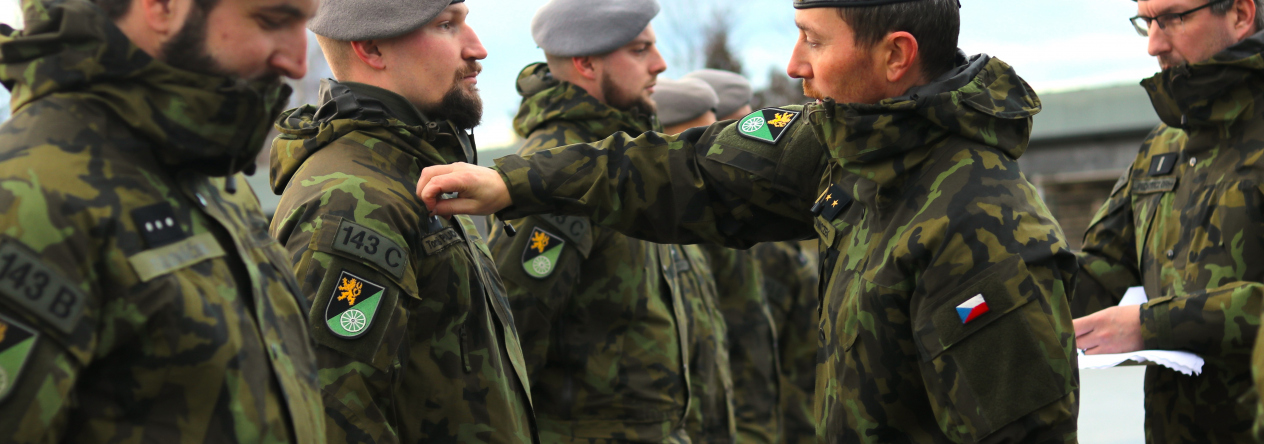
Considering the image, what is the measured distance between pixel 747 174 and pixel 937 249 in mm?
691

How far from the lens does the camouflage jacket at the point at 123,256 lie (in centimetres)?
146

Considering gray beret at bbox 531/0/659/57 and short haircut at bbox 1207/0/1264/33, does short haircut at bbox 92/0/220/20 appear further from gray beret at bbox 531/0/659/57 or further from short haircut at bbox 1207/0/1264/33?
short haircut at bbox 1207/0/1264/33

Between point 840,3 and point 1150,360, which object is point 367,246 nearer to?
point 840,3

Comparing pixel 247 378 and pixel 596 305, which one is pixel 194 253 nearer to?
pixel 247 378

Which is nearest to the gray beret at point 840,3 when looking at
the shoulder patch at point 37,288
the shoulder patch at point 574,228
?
the shoulder patch at point 574,228

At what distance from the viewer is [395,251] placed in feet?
8.34

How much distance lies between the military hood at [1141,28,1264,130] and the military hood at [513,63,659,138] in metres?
2.14

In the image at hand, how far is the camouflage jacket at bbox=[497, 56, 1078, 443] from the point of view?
90.7 inches

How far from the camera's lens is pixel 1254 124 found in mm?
3393

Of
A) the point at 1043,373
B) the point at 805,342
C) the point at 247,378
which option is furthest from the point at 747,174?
the point at 805,342

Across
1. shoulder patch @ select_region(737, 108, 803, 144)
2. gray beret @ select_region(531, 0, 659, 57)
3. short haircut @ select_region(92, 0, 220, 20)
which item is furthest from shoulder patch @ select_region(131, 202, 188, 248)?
gray beret @ select_region(531, 0, 659, 57)

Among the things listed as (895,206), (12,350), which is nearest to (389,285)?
(12,350)

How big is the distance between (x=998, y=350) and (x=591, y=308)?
78.2 inches

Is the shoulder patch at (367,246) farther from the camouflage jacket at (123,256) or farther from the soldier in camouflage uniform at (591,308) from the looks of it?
the soldier in camouflage uniform at (591,308)
